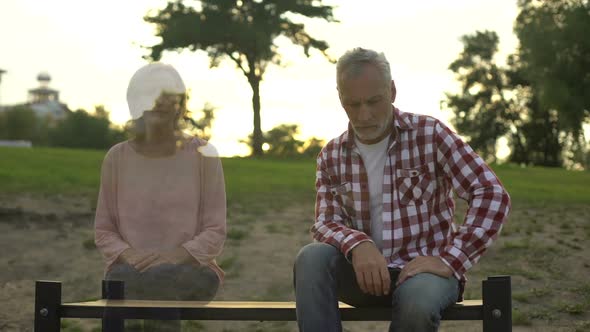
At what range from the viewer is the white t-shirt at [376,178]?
10.8ft

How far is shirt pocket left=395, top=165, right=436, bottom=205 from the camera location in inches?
127

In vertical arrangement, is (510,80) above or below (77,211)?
above

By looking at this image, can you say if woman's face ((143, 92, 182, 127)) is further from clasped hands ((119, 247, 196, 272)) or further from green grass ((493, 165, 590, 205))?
green grass ((493, 165, 590, 205))

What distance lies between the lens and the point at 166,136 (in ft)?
10.9

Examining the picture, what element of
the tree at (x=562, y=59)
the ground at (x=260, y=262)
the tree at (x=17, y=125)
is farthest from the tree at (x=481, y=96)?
the tree at (x=17, y=125)

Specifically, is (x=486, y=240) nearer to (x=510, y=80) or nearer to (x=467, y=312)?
(x=467, y=312)

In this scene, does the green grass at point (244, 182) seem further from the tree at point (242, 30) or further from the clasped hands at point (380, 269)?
the tree at point (242, 30)

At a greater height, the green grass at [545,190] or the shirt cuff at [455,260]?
the green grass at [545,190]

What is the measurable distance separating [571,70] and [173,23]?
14181 millimetres

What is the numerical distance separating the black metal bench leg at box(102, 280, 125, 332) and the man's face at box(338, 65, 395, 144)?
1206 millimetres

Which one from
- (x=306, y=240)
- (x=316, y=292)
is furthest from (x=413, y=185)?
(x=306, y=240)

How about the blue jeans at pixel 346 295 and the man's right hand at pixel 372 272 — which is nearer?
the blue jeans at pixel 346 295

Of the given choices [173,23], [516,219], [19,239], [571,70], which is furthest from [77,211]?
[571,70]

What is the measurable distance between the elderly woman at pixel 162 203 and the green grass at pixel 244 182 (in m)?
7.13
